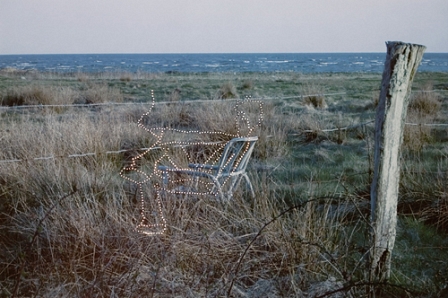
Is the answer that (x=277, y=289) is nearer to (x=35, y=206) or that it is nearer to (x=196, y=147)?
(x=35, y=206)

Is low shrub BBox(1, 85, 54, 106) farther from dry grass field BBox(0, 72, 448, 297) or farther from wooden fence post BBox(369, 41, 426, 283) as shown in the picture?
wooden fence post BBox(369, 41, 426, 283)

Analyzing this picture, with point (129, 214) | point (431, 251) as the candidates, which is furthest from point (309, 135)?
point (129, 214)

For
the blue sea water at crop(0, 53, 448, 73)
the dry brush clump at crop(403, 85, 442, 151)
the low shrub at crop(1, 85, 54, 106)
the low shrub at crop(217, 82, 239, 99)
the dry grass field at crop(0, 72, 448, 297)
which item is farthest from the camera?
the blue sea water at crop(0, 53, 448, 73)

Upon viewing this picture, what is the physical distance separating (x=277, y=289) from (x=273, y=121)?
18.5 ft

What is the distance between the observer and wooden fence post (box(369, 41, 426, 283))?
9.30ft

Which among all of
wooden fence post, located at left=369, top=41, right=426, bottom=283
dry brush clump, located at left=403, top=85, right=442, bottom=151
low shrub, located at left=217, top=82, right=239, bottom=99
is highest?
wooden fence post, located at left=369, top=41, right=426, bottom=283

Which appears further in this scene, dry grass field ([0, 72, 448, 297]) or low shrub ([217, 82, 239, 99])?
low shrub ([217, 82, 239, 99])

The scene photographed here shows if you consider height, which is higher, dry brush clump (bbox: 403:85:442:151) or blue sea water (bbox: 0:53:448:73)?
dry brush clump (bbox: 403:85:442:151)

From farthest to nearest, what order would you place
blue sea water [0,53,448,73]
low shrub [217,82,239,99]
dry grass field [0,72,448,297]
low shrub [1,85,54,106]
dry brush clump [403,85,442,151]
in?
blue sea water [0,53,448,73], low shrub [217,82,239,99], low shrub [1,85,54,106], dry brush clump [403,85,442,151], dry grass field [0,72,448,297]

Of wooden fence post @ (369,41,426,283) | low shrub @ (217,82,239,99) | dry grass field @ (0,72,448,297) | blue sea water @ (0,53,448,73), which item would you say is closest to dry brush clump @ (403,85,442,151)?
dry grass field @ (0,72,448,297)

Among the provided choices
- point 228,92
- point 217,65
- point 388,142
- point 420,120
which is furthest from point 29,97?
point 217,65

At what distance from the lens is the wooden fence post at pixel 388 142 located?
2836 mm

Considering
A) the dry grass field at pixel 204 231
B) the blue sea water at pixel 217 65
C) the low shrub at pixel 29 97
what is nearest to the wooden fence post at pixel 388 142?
the dry grass field at pixel 204 231

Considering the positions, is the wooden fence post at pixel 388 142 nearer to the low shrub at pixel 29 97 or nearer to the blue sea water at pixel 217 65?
the low shrub at pixel 29 97
